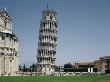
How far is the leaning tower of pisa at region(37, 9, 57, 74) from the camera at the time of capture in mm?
97625

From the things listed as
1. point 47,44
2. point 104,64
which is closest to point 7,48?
point 47,44

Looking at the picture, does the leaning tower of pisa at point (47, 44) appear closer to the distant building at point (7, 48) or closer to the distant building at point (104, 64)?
the distant building at point (7, 48)

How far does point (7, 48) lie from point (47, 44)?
2673 cm

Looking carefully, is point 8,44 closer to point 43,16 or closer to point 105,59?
point 43,16

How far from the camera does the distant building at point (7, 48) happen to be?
234 ft

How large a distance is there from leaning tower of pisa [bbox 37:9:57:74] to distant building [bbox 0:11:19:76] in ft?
58.9

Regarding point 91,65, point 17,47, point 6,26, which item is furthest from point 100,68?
point 6,26

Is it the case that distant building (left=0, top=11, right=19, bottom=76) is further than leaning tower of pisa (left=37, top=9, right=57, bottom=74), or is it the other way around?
leaning tower of pisa (left=37, top=9, right=57, bottom=74)

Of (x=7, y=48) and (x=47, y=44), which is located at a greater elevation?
(x=47, y=44)

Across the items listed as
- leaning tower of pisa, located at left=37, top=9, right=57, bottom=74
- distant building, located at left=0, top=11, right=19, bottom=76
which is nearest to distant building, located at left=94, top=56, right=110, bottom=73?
leaning tower of pisa, located at left=37, top=9, right=57, bottom=74

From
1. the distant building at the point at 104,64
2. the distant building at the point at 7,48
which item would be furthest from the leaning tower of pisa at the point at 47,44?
the distant building at the point at 104,64

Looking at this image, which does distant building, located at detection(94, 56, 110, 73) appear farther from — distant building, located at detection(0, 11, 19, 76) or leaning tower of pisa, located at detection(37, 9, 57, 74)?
distant building, located at detection(0, 11, 19, 76)

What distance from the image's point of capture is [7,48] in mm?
72688

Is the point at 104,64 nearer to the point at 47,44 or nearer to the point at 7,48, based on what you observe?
the point at 47,44
